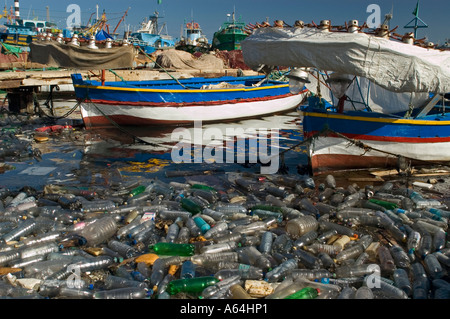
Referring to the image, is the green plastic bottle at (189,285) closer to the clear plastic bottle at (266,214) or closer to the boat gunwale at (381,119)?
the clear plastic bottle at (266,214)

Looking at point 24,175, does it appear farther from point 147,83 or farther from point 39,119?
point 147,83

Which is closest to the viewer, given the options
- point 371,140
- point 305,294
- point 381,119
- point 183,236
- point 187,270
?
point 305,294

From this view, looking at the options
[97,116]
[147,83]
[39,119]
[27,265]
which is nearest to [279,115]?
[147,83]

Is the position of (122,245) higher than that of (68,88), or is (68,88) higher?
(68,88)

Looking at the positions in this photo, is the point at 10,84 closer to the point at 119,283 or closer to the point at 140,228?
the point at 140,228

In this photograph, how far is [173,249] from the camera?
224 inches

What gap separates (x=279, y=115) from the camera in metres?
22.6

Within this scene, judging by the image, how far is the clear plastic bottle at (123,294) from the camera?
4473mm

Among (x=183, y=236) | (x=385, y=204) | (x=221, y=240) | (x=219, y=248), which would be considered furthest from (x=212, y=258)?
(x=385, y=204)

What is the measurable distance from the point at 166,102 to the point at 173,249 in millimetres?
12368

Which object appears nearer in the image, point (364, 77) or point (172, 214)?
point (172, 214)

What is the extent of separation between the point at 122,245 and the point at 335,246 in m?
3.31

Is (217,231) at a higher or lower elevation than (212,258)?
higher
